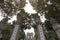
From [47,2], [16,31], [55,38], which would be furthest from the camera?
[47,2]

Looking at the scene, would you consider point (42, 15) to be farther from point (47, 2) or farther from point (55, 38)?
point (55, 38)

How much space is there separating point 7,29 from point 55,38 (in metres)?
6.28

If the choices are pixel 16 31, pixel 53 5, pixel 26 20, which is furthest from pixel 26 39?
pixel 53 5

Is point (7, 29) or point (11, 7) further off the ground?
point (11, 7)

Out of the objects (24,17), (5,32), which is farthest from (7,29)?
(24,17)

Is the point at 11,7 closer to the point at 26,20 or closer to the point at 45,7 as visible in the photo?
the point at 26,20

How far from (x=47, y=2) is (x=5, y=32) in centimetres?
688

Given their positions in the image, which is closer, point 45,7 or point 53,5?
point 53,5

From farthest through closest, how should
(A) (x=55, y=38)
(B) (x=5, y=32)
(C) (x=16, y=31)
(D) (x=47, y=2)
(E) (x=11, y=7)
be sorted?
(E) (x=11, y=7)
(D) (x=47, y=2)
(B) (x=5, y=32)
(C) (x=16, y=31)
(A) (x=55, y=38)

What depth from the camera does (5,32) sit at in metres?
14.4

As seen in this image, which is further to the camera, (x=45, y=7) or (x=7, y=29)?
(x=45, y=7)

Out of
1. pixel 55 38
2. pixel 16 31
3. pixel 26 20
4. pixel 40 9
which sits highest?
pixel 40 9

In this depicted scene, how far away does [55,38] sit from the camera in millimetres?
12367

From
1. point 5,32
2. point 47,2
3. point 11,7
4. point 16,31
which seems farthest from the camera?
point 11,7
